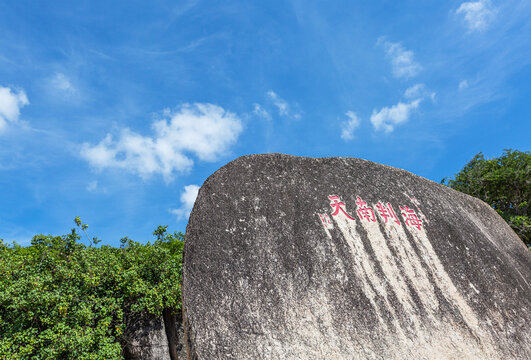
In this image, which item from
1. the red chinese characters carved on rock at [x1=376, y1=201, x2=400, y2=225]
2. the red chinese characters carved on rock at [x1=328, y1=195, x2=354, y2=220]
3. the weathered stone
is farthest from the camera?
the weathered stone

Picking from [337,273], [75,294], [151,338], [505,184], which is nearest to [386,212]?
[337,273]

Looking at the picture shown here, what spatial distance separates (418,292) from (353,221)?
1139 mm

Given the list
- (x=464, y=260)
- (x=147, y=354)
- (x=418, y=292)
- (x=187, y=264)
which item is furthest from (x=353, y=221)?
(x=147, y=354)

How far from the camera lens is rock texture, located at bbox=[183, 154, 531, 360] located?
356 centimetres

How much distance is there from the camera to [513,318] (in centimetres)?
489

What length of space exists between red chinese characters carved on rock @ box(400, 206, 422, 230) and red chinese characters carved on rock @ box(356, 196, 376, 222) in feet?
1.99

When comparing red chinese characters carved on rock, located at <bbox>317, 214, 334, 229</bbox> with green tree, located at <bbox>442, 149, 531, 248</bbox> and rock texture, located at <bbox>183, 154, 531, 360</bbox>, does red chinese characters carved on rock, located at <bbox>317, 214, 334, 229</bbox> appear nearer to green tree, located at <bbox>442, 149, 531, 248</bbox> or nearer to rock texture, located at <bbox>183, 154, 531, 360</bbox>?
rock texture, located at <bbox>183, 154, 531, 360</bbox>

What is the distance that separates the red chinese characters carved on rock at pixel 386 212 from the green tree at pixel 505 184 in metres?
8.67

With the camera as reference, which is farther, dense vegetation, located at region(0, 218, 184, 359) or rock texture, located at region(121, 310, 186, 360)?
rock texture, located at region(121, 310, 186, 360)

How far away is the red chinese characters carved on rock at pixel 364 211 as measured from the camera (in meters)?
4.91

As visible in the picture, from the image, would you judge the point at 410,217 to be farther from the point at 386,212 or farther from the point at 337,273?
the point at 337,273

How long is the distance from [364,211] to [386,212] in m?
0.40

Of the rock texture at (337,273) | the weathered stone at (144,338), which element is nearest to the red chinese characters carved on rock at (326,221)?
the rock texture at (337,273)

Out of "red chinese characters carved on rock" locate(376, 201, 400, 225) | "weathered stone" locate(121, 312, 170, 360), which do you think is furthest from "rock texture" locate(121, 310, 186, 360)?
"red chinese characters carved on rock" locate(376, 201, 400, 225)
